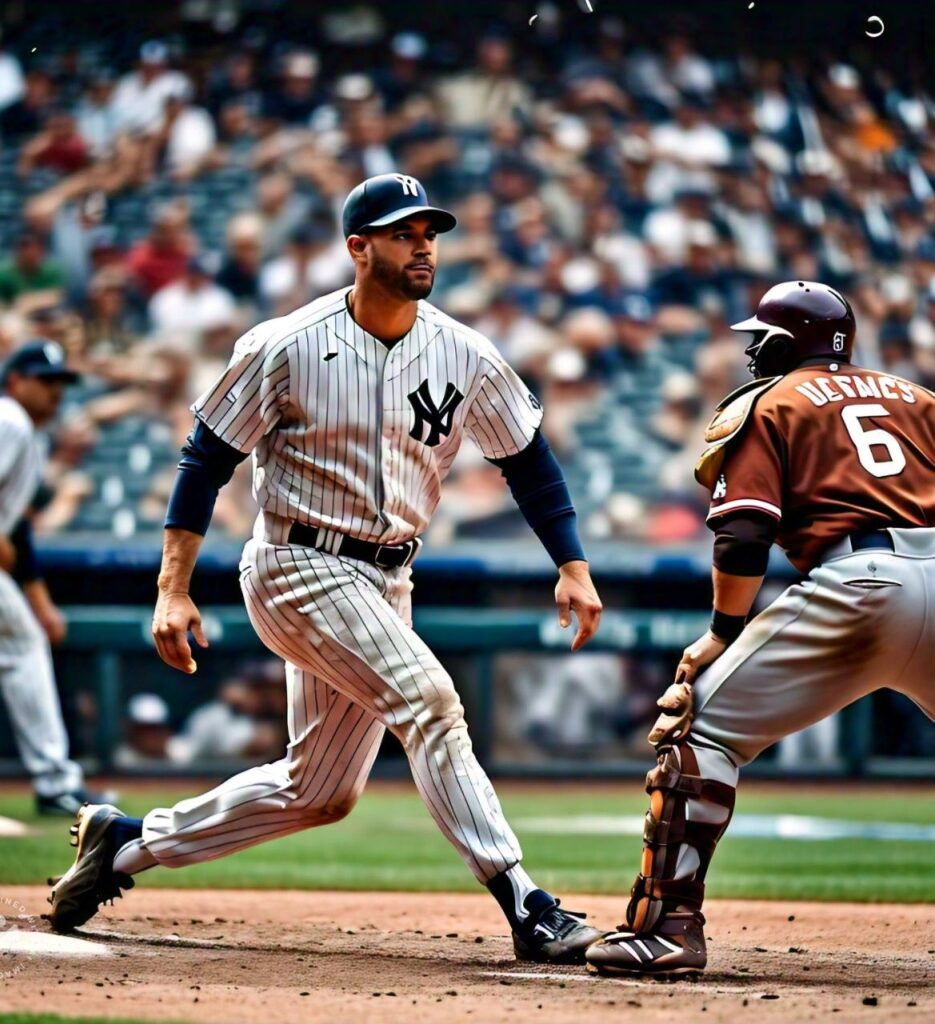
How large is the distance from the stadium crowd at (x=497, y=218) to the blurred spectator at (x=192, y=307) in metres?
0.02

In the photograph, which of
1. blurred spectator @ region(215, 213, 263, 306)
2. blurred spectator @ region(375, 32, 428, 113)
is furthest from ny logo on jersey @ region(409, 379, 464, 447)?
blurred spectator @ region(375, 32, 428, 113)

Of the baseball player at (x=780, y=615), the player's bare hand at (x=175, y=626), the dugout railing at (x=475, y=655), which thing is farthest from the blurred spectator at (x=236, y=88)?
the baseball player at (x=780, y=615)

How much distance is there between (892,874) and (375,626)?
304 cm

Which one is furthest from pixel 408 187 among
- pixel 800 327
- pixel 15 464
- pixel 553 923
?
pixel 15 464

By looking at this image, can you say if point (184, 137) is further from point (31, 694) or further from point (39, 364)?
point (31, 694)

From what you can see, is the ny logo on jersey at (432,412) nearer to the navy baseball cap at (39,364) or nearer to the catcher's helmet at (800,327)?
the catcher's helmet at (800,327)

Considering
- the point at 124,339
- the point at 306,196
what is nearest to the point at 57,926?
the point at 124,339

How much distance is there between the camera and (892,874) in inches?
231

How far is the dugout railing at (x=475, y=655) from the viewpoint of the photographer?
28.6 feet

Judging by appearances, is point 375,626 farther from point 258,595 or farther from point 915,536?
point 915,536

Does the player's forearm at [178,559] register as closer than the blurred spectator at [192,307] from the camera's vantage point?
Yes

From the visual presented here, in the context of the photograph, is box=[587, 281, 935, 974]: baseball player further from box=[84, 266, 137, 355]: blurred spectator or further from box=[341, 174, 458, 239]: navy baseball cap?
box=[84, 266, 137, 355]: blurred spectator

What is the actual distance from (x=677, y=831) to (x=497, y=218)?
8027 millimetres

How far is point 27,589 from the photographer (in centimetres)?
695
